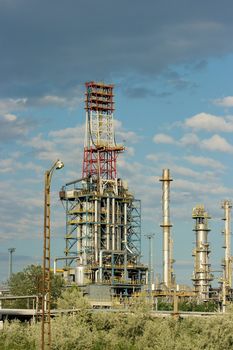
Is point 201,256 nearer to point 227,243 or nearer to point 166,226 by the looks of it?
point 227,243

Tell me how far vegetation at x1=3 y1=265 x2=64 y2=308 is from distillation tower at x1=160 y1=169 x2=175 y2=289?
20.3m

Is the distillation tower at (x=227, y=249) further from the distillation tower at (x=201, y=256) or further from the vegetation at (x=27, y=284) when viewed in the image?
the vegetation at (x=27, y=284)

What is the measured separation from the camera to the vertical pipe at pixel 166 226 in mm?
145625

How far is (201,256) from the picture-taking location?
15650cm

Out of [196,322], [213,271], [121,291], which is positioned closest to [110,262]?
[121,291]

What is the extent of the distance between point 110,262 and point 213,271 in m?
22.8

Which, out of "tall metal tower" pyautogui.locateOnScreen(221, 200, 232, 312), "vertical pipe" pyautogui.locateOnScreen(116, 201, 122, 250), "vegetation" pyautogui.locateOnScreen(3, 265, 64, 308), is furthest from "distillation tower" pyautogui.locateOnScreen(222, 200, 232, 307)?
"vegetation" pyautogui.locateOnScreen(3, 265, 64, 308)

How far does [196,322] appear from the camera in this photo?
86500 mm

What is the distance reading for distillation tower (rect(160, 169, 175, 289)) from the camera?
146 metres

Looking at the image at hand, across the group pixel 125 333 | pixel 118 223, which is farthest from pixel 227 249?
pixel 125 333

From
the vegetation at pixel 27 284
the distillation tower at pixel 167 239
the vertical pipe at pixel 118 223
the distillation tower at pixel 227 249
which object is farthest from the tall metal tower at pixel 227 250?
the vegetation at pixel 27 284

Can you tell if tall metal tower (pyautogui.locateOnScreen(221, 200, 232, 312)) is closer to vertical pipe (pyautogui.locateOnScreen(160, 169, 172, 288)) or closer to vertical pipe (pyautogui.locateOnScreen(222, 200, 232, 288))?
vertical pipe (pyautogui.locateOnScreen(222, 200, 232, 288))

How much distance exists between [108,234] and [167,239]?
11083mm

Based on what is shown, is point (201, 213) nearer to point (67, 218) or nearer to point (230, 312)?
point (67, 218)
